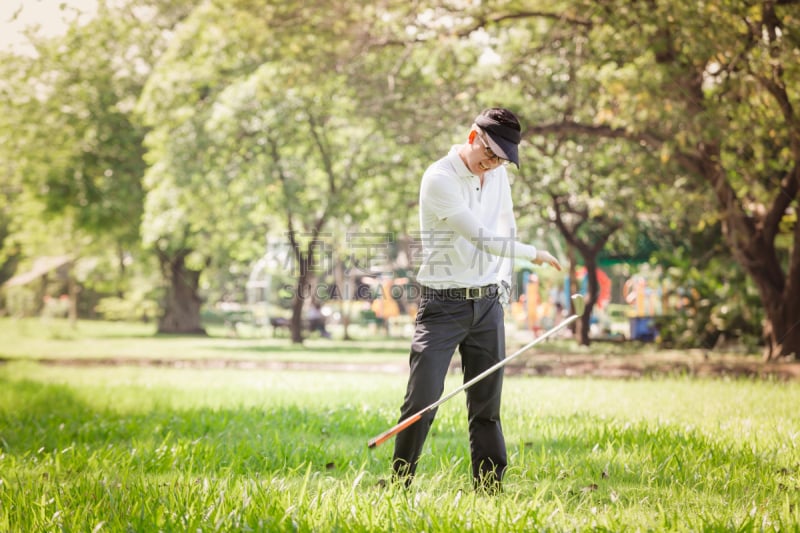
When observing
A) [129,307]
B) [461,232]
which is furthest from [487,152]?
[129,307]

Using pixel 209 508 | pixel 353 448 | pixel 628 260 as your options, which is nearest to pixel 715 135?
pixel 353 448

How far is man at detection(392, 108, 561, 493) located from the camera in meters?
4.36

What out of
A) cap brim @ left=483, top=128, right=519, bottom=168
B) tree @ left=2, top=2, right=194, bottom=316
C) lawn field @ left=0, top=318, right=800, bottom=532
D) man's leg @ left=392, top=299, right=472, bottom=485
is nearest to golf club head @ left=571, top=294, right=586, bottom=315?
man's leg @ left=392, top=299, right=472, bottom=485

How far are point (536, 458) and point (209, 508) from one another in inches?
89.6

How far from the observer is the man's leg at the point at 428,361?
4465mm

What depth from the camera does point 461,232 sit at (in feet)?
14.1

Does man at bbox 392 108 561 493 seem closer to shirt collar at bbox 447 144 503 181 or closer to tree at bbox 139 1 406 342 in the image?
shirt collar at bbox 447 144 503 181

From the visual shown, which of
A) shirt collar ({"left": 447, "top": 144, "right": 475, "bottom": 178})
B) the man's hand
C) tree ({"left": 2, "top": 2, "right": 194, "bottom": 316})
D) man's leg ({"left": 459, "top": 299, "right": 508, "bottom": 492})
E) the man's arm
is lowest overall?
man's leg ({"left": 459, "top": 299, "right": 508, "bottom": 492})

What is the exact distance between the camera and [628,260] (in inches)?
926

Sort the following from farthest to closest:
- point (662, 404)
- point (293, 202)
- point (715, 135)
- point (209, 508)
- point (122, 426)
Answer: point (293, 202) < point (715, 135) < point (662, 404) < point (122, 426) < point (209, 508)

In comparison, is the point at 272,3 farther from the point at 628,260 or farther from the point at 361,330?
the point at 361,330

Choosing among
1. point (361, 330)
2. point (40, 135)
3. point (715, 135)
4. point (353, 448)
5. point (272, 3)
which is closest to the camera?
point (353, 448)

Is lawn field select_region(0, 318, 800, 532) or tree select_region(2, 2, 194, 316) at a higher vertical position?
tree select_region(2, 2, 194, 316)

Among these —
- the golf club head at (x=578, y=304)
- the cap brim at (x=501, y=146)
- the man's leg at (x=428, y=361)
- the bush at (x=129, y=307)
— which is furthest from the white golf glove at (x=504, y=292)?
the bush at (x=129, y=307)
